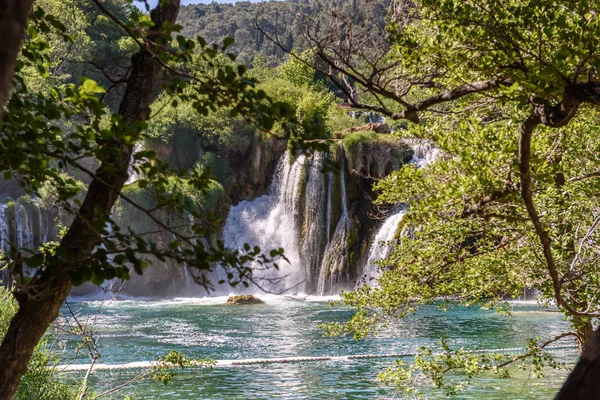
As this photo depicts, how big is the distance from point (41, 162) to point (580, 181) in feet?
19.0

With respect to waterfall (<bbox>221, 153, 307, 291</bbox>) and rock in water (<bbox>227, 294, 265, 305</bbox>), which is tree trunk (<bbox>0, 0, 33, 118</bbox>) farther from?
waterfall (<bbox>221, 153, 307, 291</bbox>)

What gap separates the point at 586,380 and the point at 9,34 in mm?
1633

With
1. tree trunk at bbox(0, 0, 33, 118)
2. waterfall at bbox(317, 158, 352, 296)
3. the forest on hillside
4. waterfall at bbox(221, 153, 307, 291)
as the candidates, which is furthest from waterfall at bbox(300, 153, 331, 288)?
tree trunk at bbox(0, 0, 33, 118)

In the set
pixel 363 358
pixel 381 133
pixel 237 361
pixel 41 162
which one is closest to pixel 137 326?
pixel 237 361

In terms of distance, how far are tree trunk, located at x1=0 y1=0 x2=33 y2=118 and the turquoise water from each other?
5.94 metres

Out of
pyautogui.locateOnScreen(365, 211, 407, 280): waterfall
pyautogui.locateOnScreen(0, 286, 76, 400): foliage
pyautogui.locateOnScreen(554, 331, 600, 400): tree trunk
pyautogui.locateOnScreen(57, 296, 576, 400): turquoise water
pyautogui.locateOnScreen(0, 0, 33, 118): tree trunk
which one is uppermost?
pyautogui.locateOnScreen(365, 211, 407, 280): waterfall

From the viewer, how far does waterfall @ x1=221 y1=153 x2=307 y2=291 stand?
106 ft

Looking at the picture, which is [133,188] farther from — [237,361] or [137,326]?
[237,361]

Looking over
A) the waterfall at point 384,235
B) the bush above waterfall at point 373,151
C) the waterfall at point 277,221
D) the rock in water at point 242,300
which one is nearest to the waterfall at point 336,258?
the bush above waterfall at point 373,151

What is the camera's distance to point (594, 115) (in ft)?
27.5

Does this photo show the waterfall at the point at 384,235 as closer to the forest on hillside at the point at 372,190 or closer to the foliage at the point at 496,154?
the forest on hillside at the point at 372,190

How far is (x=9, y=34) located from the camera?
5.15 feet

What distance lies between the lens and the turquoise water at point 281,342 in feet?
41.7

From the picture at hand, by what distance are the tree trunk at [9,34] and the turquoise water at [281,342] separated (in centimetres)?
594
